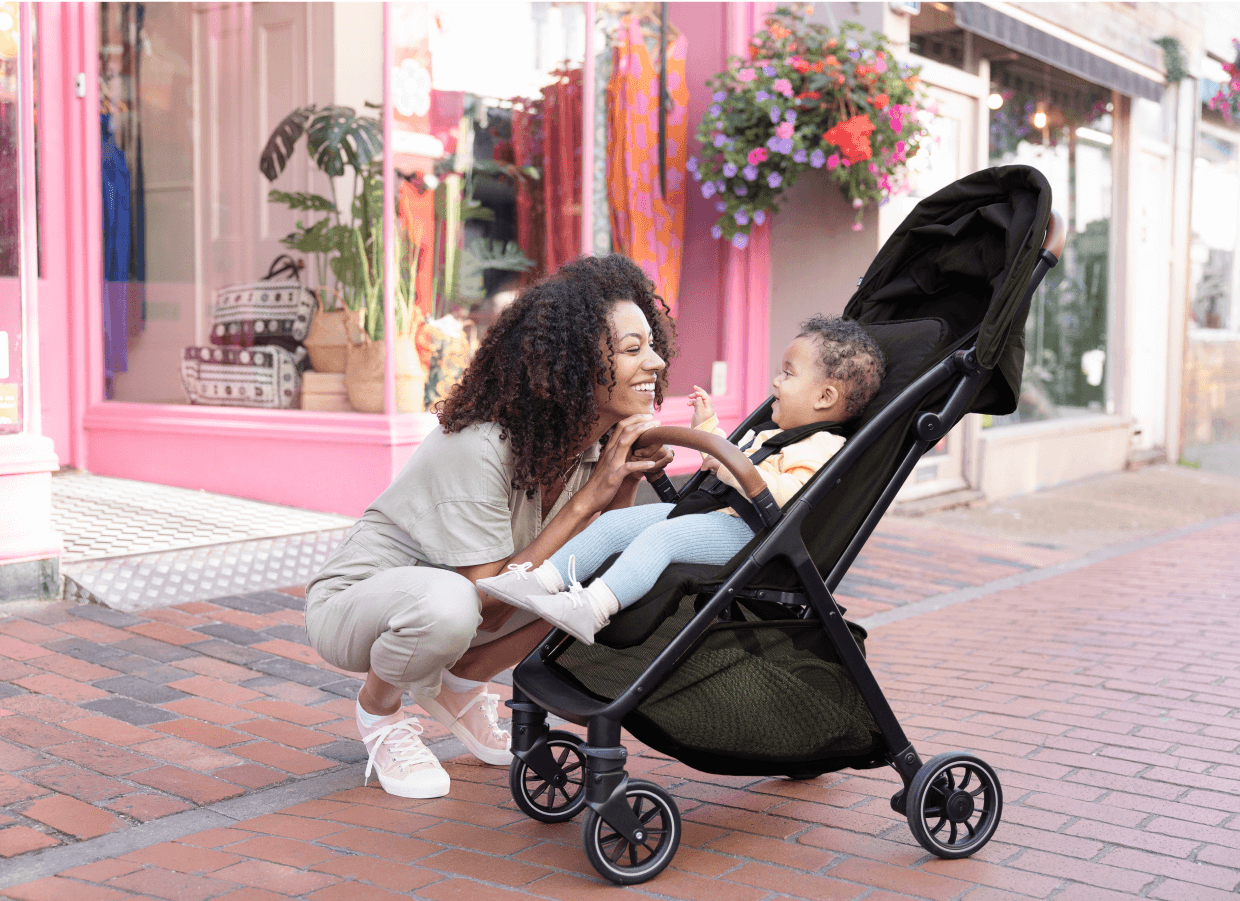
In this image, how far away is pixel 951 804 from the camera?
8.84 ft

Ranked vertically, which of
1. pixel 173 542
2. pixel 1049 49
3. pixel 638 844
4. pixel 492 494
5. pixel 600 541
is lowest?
pixel 638 844

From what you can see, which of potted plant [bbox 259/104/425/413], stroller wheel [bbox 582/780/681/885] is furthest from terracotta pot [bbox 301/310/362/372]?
stroller wheel [bbox 582/780/681/885]

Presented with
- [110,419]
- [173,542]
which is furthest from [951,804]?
[110,419]

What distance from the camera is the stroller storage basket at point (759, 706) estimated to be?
2580mm

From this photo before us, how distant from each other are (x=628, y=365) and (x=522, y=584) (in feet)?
1.97

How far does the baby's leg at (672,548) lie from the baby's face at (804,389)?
1.19 feet

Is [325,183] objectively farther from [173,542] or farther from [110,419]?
[173,542]

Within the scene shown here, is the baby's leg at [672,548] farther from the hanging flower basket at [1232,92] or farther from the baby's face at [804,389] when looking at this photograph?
the hanging flower basket at [1232,92]

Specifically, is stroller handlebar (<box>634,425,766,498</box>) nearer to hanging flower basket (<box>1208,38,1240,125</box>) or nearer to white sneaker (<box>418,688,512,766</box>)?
white sneaker (<box>418,688,512,766</box>)

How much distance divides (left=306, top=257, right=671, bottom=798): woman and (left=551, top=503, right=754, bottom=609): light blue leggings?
10 cm

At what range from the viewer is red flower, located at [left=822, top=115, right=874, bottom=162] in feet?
22.3

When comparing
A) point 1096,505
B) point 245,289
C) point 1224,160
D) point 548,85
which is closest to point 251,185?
point 245,289

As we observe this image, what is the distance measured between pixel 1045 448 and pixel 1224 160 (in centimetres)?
570

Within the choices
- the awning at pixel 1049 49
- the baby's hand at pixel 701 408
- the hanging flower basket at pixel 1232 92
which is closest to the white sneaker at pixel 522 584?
the baby's hand at pixel 701 408
